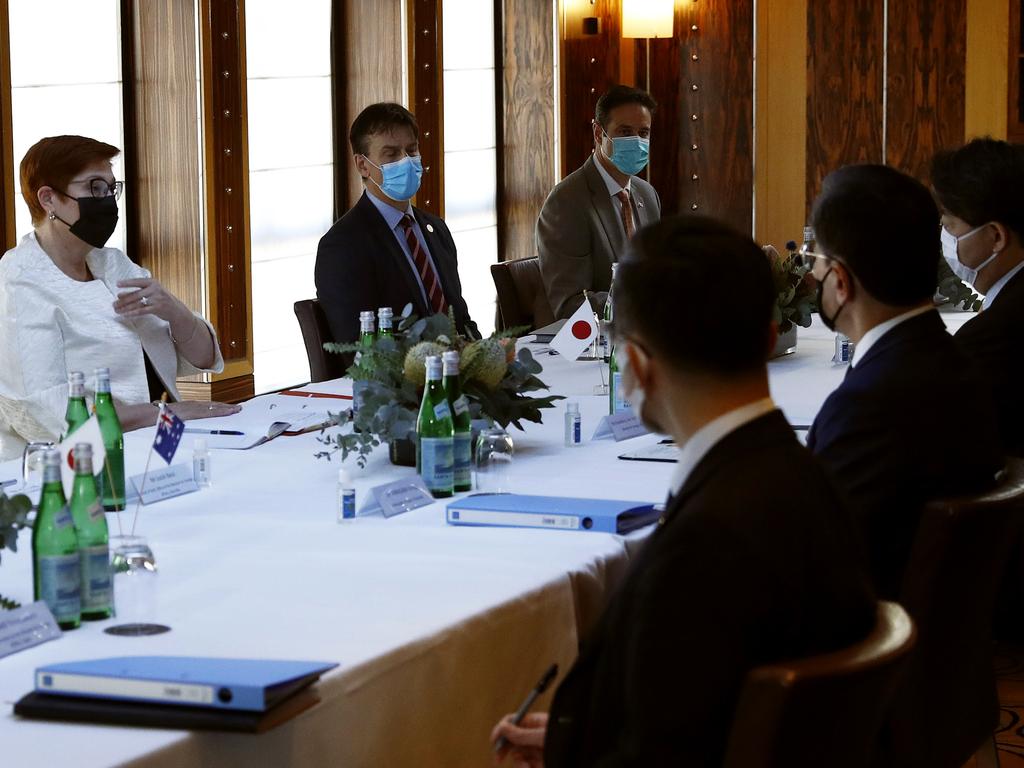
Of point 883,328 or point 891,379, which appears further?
point 883,328

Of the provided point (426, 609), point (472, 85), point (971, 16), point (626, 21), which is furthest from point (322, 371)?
point (971, 16)

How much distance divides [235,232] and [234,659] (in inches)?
215

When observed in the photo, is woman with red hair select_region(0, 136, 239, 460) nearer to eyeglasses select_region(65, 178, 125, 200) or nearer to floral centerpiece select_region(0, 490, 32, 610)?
eyeglasses select_region(65, 178, 125, 200)

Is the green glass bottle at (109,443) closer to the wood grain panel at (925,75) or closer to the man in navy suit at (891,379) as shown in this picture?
the man in navy suit at (891,379)

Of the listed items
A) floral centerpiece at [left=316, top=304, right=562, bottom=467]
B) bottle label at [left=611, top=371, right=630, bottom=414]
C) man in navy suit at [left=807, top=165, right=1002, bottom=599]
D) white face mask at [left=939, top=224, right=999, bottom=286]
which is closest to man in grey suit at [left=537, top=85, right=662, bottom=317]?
bottle label at [left=611, top=371, right=630, bottom=414]

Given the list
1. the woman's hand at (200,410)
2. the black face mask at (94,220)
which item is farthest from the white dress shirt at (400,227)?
the woman's hand at (200,410)

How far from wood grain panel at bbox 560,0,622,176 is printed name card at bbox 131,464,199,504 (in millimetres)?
Result: 6746

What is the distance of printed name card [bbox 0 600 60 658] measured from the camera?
1865 millimetres

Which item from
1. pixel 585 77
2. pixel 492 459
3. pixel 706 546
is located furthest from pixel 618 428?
pixel 585 77

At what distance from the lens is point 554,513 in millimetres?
2553

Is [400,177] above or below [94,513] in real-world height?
above

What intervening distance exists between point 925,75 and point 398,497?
785 cm

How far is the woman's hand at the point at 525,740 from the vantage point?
177cm

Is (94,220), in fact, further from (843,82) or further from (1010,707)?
(843,82)
